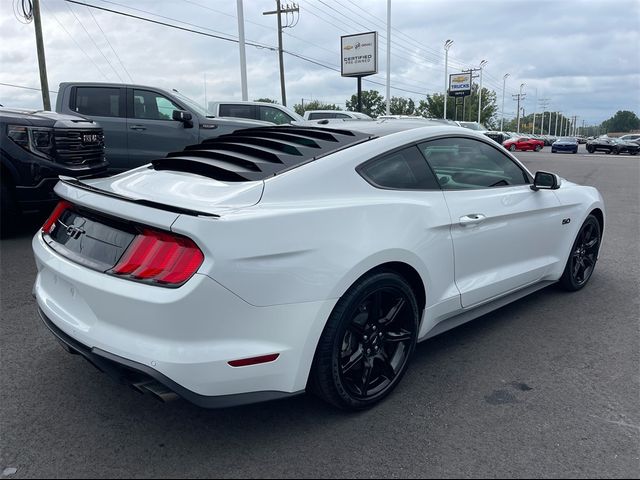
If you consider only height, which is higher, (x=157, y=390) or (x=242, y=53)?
(x=242, y=53)

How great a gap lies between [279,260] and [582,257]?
3.61 metres

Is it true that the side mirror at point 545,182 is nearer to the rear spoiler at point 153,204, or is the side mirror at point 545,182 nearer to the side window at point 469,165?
the side window at point 469,165

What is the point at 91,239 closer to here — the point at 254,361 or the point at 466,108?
the point at 254,361

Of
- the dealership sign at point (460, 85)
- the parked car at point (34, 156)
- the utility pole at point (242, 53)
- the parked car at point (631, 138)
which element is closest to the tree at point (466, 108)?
the dealership sign at point (460, 85)

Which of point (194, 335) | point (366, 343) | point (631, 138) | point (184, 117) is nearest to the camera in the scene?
point (194, 335)

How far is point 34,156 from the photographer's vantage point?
248 inches

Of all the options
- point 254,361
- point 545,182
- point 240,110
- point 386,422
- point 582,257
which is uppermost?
point 240,110

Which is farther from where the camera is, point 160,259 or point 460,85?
point 460,85

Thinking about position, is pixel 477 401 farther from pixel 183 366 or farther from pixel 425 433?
pixel 183 366

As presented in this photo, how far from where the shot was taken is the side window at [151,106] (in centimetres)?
901

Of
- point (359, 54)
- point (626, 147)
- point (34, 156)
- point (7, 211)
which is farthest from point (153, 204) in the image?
point (626, 147)

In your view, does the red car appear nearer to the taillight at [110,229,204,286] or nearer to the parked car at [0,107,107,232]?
the parked car at [0,107,107,232]

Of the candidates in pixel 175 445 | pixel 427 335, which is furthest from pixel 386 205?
pixel 175 445

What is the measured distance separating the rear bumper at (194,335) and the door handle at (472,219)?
3.93 feet
